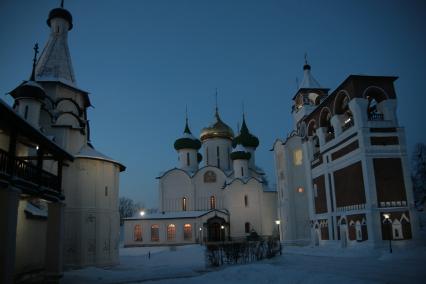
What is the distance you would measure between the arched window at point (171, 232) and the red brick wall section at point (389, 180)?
21794mm

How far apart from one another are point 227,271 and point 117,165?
13.3 meters

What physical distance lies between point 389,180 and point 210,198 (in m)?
22.9

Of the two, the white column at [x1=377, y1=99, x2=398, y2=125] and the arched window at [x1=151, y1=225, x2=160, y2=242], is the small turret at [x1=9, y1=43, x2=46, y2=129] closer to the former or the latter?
the arched window at [x1=151, y1=225, x2=160, y2=242]

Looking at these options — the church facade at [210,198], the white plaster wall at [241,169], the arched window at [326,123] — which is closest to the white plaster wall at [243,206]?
the church facade at [210,198]

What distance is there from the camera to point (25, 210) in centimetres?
1609

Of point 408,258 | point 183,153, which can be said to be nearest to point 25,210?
point 408,258

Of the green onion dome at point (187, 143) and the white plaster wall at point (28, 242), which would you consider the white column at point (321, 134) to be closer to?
the green onion dome at point (187, 143)

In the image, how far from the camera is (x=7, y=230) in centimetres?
1017

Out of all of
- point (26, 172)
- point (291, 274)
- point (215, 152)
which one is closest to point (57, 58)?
point (26, 172)

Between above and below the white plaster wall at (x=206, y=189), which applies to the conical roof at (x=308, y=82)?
above

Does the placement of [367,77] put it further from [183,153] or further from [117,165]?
[183,153]

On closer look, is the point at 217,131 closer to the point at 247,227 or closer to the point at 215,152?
the point at 215,152

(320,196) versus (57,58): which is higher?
(57,58)

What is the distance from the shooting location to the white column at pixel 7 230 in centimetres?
990
